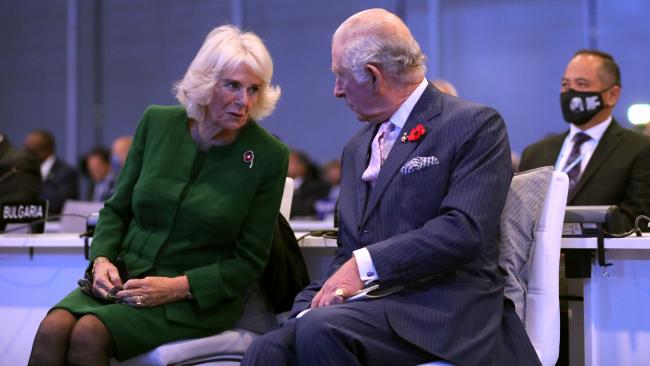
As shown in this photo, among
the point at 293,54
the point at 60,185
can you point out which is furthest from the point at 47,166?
the point at 293,54

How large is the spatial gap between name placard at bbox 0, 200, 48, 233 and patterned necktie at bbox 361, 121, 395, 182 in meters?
1.50

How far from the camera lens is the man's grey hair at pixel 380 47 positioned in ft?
7.73

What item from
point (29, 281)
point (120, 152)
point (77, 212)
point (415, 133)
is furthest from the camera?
point (120, 152)

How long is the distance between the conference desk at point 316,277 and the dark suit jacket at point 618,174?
969 mm

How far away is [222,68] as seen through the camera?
9.10 ft

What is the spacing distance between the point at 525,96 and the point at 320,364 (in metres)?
7.25

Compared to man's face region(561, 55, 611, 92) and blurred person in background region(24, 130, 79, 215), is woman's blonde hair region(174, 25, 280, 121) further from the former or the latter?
blurred person in background region(24, 130, 79, 215)

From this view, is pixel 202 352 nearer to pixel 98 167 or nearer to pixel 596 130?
pixel 596 130

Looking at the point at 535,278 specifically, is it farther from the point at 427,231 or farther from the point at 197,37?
the point at 197,37

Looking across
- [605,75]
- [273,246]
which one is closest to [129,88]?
[605,75]

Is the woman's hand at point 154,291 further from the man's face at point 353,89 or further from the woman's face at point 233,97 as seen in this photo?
the man's face at point 353,89

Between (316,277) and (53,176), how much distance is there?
643cm

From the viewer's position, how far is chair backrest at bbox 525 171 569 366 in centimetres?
237

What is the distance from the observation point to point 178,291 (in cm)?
264
